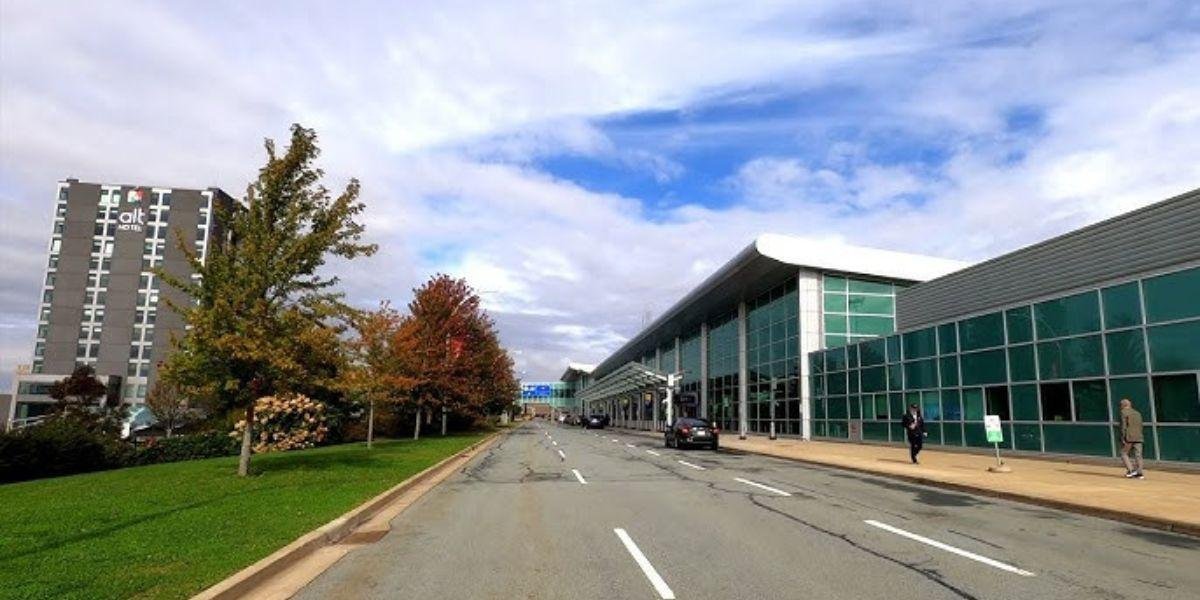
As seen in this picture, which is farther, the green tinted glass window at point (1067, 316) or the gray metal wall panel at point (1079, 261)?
the green tinted glass window at point (1067, 316)

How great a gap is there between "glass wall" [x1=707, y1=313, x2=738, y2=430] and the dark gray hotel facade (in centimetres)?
8769

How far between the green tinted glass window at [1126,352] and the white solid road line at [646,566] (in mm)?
16560

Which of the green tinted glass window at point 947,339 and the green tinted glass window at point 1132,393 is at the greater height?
the green tinted glass window at point 947,339

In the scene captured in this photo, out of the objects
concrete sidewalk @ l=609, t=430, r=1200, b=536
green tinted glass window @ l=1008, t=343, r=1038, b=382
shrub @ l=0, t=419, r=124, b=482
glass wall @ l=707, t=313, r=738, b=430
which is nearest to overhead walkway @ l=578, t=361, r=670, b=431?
glass wall @ l=707, t=313, r=738, b=430

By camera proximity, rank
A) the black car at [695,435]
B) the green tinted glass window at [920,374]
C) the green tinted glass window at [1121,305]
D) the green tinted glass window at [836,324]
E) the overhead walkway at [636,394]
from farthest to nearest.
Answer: the overhead walkway at [636,394]
the green tinted glass window at [836,324]
the black car at [695,435]
the green tinted glass window at [920,374]
the green tinted glass window at [1121,305]

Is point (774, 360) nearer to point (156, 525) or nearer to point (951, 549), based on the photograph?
point (951, 549)

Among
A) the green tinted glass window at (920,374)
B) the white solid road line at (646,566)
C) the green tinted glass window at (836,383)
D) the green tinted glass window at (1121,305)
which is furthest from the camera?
the green tinted glass window at (836,383)

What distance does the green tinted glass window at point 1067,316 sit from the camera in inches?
847

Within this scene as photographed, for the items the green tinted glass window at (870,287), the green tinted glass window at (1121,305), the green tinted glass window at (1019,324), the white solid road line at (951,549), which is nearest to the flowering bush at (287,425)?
the white solid road line at (951,549)

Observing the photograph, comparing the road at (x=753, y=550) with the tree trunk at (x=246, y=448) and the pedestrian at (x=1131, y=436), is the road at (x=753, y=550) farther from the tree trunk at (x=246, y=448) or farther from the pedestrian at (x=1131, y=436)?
the tree trunk at (x=246, y=448)

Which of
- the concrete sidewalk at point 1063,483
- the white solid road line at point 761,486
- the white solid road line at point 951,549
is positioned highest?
the concrete sidewalk at point 1063,483

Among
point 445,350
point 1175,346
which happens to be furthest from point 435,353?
point 1175,346

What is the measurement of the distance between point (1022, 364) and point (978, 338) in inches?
90.3

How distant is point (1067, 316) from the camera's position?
2234 centimetres
